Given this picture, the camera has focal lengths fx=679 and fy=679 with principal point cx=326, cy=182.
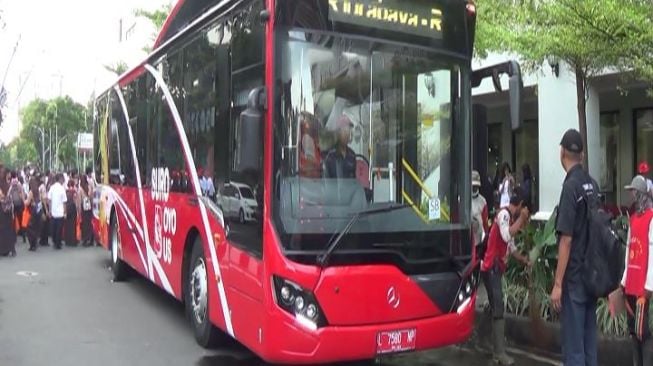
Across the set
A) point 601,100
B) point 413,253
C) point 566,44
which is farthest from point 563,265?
point 601,100

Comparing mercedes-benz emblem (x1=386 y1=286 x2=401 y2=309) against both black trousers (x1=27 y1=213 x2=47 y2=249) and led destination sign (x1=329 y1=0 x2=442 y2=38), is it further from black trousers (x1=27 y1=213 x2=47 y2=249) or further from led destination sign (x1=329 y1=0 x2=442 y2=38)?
black trousers (x1=27 y1=213 x2=47 y2=249)

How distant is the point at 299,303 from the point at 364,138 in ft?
4.59

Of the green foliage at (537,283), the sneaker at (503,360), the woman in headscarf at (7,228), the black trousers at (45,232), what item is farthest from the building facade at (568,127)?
the black trousers at (45,232)

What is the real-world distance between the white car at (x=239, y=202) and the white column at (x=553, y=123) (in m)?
9.62

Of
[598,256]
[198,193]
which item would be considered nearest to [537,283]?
[598,256]

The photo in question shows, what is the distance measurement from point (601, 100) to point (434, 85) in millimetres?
12335

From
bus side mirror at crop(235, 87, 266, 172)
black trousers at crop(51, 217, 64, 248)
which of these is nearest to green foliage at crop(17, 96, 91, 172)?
black trousers at crop(51, 217, 64, 248)

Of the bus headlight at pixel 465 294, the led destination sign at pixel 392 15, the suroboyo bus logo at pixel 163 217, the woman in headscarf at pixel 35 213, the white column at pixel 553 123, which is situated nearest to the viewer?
the led destination sign at pixel 392 15

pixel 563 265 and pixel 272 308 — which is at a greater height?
pixel 563 265

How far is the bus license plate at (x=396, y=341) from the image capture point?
5324 mm

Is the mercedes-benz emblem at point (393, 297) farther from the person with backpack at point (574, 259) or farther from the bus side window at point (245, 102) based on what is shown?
the person with backpack at point (574, 259)

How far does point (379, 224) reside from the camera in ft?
17.5

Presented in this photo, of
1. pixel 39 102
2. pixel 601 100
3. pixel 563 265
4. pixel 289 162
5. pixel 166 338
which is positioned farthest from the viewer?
pixel 39 102

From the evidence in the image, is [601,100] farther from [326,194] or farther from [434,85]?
[326,194]
